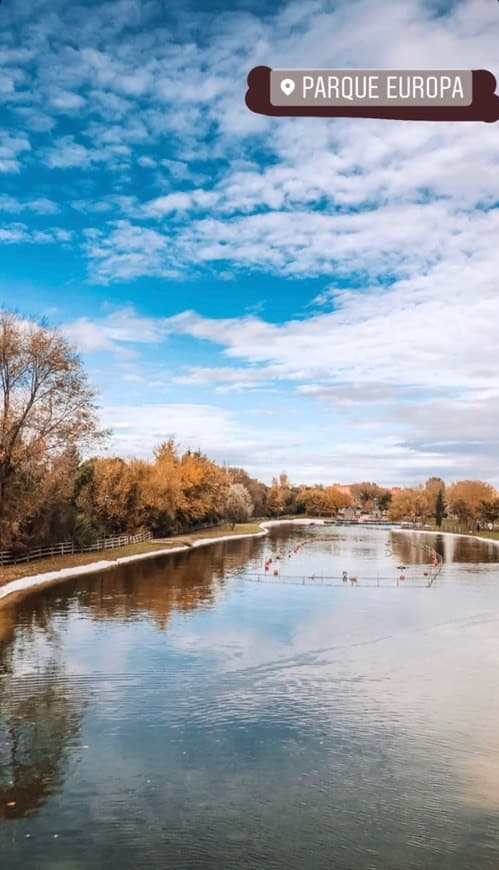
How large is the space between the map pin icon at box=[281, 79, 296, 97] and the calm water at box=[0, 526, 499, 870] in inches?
448

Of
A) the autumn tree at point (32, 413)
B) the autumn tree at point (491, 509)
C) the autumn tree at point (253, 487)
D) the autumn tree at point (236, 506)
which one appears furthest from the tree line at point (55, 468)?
the autumn tree at point (253, 487)

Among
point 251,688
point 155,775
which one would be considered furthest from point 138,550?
point 155,775

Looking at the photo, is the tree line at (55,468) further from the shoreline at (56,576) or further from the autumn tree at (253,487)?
the autumn tree at (253,487)

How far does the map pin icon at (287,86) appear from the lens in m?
5.30

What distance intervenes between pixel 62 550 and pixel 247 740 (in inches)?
1831

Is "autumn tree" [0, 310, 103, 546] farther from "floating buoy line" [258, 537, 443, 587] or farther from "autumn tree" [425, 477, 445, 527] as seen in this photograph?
"autumn tree" [425, 477, 445, 527]

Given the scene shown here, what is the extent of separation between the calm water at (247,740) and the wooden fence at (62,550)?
1831 centimetres

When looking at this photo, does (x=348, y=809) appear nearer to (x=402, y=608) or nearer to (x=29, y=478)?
(x=402, y=608)

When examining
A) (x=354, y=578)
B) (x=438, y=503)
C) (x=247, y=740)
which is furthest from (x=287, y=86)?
(x=438, y=503)

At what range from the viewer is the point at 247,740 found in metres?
16.9

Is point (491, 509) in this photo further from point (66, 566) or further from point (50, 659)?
point (50, 659)

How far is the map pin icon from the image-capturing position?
530 cm

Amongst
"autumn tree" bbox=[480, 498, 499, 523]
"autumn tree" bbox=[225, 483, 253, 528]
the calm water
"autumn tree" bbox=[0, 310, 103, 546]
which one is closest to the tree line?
"autumn tree" bbox=[0, 310, 103, 546]

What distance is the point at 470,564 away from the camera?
66.2 meters
